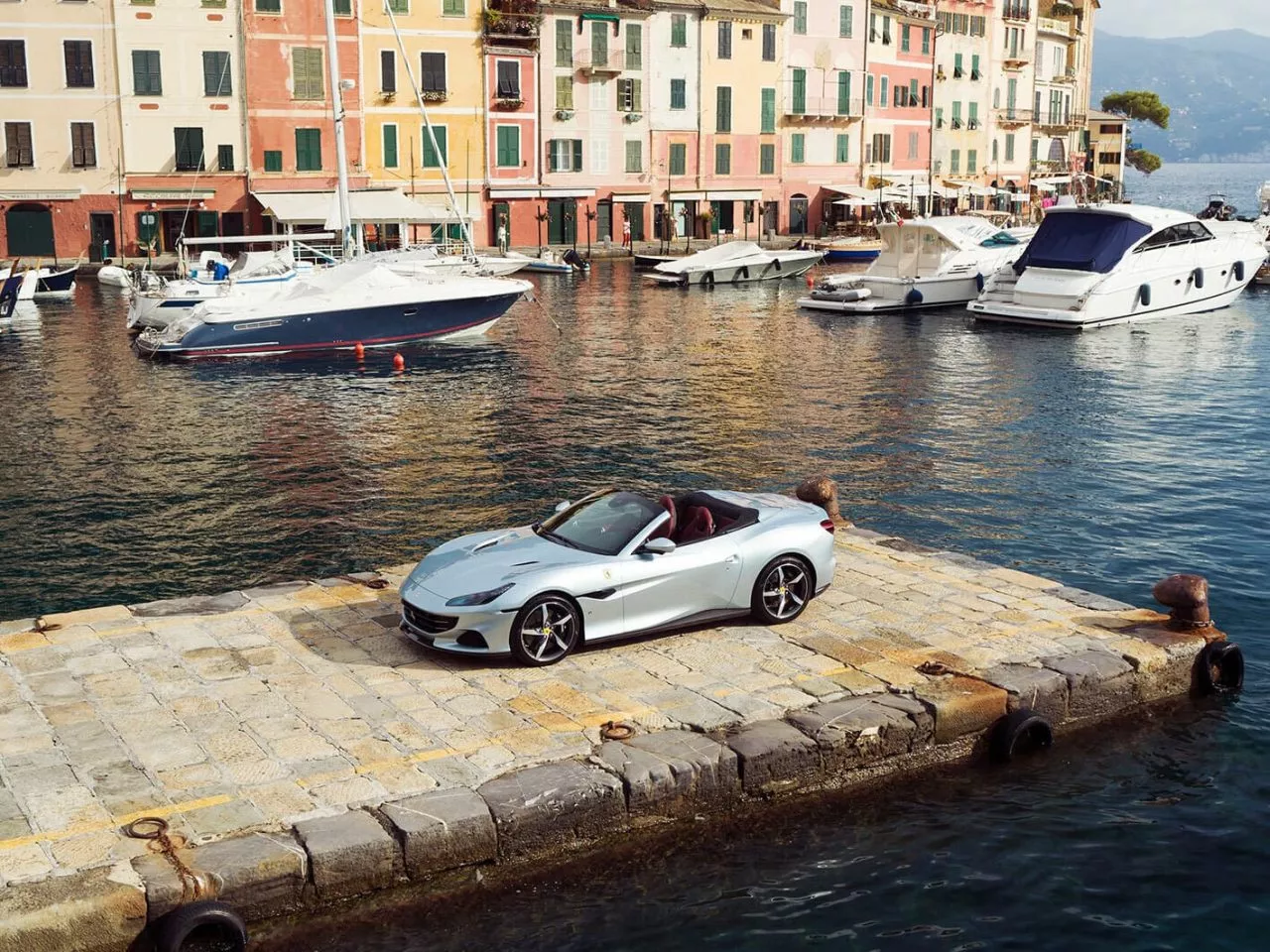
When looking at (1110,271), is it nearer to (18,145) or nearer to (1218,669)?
(1218,669)

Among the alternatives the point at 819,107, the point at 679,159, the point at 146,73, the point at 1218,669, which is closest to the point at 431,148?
the point at 146,73

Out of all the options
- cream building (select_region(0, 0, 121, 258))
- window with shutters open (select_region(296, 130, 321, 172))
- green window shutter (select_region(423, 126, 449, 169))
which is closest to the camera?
cream building (select_region(0, 0, 121, 258))

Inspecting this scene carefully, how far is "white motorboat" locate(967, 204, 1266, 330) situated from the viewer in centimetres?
4419

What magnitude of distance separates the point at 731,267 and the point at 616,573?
49.4 metres

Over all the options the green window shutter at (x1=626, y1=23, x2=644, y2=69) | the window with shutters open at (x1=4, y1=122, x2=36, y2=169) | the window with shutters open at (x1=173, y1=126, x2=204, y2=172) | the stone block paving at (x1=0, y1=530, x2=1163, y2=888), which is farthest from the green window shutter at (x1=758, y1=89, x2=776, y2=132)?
the stone block paving at (x1=0, y1=530, x2=1163, y2=888)

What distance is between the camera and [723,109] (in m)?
77.8

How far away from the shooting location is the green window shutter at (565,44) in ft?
234

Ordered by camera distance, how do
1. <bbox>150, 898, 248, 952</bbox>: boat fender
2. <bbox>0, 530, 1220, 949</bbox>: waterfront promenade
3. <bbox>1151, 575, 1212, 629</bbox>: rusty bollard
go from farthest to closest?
<bbox>1151, 575, 1212, 629</bbox>: rusty bollard, <bbox>0, 530, 1220, 949</bbox>: waterfront promenade, <bbox>150, 898, 248, 952</bbox>: boat fender

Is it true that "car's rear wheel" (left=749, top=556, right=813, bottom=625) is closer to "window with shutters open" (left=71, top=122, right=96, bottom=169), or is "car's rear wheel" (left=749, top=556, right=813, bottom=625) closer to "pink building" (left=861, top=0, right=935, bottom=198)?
"window with shutters open" (left=71, top=122, right=96, bottom=169)

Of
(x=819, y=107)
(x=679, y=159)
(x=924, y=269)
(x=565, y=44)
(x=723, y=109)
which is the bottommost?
(x=924, y=269)

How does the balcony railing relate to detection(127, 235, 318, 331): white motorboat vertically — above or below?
above

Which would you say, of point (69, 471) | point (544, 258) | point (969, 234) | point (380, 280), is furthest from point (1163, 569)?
point (544, 258)

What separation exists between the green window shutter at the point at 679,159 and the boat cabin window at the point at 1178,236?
34.1m

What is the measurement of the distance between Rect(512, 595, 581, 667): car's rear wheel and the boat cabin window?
36823mm
